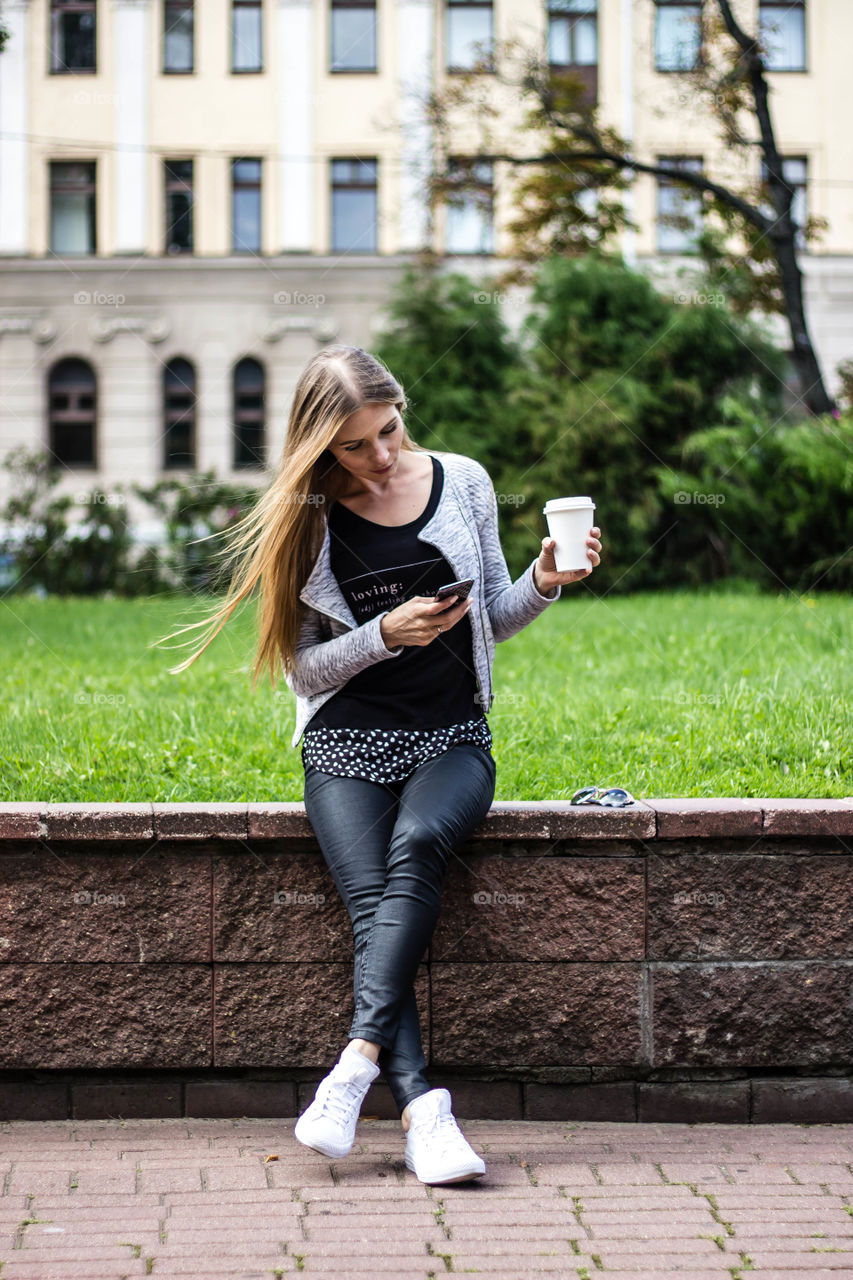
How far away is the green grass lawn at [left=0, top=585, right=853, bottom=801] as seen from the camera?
441 cm

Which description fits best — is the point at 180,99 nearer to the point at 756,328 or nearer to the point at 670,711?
the point at 756,328

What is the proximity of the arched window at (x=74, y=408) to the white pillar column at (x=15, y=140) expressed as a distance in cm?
207

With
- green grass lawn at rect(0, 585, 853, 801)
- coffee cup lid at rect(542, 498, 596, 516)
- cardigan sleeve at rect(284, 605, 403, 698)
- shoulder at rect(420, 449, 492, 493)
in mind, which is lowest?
green grass lawn at rect(0, 585, 853, 801)

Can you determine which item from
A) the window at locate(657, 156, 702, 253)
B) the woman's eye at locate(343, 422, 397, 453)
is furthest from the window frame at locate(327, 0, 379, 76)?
the woman's eye at locate(343, 422, 397, 453)

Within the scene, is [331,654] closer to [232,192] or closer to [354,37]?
[232,192]

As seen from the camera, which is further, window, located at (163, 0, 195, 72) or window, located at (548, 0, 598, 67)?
window, located at (163, 0, 195, 72)

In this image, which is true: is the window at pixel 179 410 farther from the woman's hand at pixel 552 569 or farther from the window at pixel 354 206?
the woman's hand at pixel 552 569

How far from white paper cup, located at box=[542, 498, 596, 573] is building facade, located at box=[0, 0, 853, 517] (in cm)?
1970

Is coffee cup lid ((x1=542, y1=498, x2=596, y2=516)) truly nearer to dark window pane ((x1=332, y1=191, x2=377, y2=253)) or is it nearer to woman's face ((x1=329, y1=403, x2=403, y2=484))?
woman's face ((x1=329, y1=403, x2=403, y2=484))

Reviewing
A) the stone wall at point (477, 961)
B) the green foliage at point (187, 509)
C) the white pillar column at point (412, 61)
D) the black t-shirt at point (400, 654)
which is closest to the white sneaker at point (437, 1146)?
the stone wall at point (477, 961)

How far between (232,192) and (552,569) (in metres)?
21.4

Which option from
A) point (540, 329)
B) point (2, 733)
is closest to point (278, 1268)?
point (2, 733)

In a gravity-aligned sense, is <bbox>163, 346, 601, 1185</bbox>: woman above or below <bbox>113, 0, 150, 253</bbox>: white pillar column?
below

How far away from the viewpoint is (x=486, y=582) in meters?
3.86
